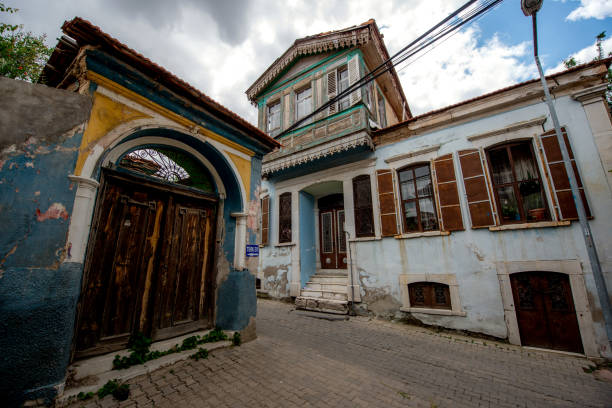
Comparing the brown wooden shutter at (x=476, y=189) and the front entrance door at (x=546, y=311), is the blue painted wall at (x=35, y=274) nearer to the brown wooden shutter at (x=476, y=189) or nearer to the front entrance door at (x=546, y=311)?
the brown wooden shutter at (x=476, y=189)

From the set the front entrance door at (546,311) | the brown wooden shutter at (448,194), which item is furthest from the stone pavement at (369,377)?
the brown wooden shutter at (448,194)

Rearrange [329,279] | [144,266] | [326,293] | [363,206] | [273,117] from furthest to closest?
[273,117] < [329,279] < [326,293] < [363,206] < [144,266]

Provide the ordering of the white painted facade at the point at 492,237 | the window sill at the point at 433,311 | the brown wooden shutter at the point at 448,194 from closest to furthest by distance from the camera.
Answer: the white painted facade at the point at 492,237, the window sill at the point at 433,311, the brown wooden shutter at the point at 448,194

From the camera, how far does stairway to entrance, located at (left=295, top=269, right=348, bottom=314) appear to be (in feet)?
23.8

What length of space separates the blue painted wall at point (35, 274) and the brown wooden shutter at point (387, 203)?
661cm

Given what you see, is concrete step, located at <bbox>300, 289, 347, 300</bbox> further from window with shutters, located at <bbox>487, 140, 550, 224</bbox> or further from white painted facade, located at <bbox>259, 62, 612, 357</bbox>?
window with shutters, located at <bbox>487, 140, 550, 224</bbox>

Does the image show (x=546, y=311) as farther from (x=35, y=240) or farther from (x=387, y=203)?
(x=35, y=240)

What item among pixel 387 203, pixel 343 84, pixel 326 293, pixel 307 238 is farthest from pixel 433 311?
pixel 343 84

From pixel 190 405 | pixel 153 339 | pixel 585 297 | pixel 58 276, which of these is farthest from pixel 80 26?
pixel 585 297

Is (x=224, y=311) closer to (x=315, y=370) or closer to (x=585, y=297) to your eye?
(x=315, y=370)

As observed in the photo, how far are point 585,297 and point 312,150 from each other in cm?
742

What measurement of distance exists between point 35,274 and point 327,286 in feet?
22.7

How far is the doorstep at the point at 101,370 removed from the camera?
2.81 metres

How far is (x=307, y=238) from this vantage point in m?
9.19
